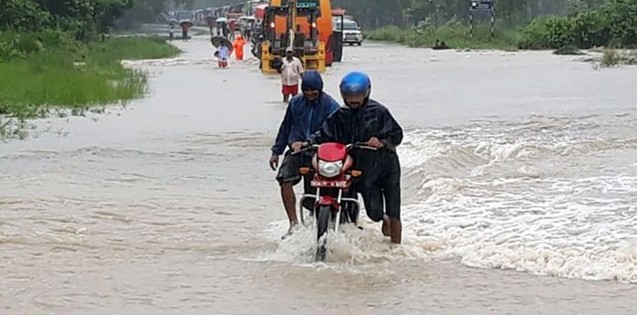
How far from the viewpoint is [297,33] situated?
3631cm

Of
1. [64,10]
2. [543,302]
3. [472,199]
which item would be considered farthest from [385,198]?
[64,10]

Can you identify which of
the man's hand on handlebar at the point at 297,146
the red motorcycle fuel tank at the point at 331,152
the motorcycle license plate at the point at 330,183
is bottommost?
the motorcycle license plate at the point at 330,183

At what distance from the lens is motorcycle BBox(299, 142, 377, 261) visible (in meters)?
8.17

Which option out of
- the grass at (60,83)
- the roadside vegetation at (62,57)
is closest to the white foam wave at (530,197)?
the roadside vegetation at (62,57)

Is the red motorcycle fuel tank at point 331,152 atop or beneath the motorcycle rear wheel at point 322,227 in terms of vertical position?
atop

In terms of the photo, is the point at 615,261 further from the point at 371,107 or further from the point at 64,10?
the point at 64,10

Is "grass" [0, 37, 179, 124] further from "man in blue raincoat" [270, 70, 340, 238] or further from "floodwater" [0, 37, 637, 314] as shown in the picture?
"man in blue raincoat" [270, 70, 340, 238]

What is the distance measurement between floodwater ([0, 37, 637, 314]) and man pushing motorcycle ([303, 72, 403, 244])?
0.44 metres

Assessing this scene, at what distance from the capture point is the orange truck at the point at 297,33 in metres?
35.8

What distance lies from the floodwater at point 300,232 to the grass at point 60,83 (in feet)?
5.57

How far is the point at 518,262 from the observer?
28.9ft

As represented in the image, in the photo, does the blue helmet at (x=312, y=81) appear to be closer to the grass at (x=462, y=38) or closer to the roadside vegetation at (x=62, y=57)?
the roadside vegetation at (x=62, y=57)

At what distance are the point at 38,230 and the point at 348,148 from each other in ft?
11.6

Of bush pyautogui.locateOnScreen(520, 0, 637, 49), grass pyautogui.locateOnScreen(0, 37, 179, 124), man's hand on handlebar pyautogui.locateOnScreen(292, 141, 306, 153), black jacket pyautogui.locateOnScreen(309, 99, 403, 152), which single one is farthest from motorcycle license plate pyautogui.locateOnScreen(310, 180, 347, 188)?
bush pyautogui.locateOnScreen(520, 0, 637, 49)
